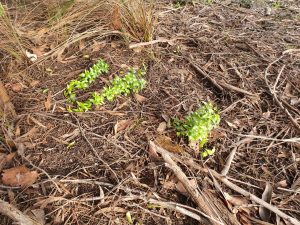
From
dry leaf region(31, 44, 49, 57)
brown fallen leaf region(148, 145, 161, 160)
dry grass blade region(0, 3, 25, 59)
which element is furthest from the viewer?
dry leaf region(31, 44, 49, 57)

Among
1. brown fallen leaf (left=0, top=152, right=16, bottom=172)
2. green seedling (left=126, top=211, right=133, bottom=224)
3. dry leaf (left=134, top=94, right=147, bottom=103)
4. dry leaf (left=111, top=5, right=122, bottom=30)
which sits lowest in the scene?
green seedling (left=126, top=211, right=133, bottom=224)

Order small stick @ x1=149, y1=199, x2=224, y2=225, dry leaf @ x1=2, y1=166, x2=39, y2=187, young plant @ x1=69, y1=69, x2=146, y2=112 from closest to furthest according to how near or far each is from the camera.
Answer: small stick @ x1=149, y1=199, x2=224, y2=225, dry leaf @ x1=2, y1=166, x2=39, y2=187, young plant @ x1=69, y1=69, x2=146, y2=112

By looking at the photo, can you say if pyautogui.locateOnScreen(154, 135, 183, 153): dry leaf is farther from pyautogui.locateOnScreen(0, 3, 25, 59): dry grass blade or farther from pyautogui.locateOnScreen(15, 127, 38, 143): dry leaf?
pyautogui.locateOnScreen(0, 3, 25, 59): dry grass blade

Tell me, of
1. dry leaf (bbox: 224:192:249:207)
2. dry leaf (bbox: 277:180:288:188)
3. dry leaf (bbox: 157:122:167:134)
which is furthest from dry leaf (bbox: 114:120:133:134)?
dry leaf (bbox: 277:180:288:188)

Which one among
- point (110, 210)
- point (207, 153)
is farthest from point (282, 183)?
point (110, 210)

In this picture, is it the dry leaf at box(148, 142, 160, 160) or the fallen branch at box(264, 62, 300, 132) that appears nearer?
the dry leaf at box(148, 142, 160, 160)

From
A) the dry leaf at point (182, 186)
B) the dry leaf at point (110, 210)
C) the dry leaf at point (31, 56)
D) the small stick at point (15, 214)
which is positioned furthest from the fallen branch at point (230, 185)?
the dry leaf at point (31, 56)
